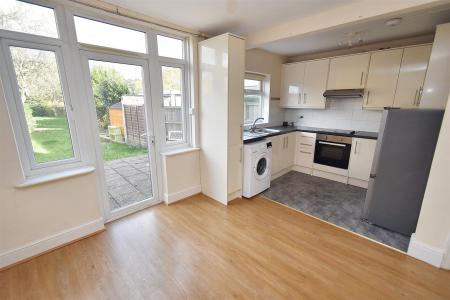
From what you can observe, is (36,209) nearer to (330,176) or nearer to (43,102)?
(43,102)

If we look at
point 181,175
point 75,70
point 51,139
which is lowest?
point 181,175

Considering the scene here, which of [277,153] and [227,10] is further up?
[227,10]

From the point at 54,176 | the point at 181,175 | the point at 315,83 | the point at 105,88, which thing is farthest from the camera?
the point at 315,83

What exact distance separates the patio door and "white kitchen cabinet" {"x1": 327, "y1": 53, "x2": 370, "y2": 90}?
333 centimetres

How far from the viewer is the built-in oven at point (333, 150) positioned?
3582mm

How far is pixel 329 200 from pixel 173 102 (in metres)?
2.81

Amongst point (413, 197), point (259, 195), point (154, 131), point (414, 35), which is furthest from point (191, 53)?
point (414, 35)

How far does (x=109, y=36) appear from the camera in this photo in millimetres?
2273

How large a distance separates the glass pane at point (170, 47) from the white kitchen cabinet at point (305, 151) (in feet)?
9.04

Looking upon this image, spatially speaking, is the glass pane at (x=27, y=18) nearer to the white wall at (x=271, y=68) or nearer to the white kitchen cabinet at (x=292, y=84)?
the white wall at (x=271, y=68)

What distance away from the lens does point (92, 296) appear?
61.5 inches

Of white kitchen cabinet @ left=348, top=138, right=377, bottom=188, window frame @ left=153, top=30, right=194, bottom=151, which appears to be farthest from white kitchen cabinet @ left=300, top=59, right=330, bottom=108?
window frame @ left=153, top=30, right=194, bottom=151

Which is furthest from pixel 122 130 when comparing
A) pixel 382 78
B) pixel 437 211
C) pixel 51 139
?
pixel 382 78

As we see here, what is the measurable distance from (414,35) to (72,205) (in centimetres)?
531
